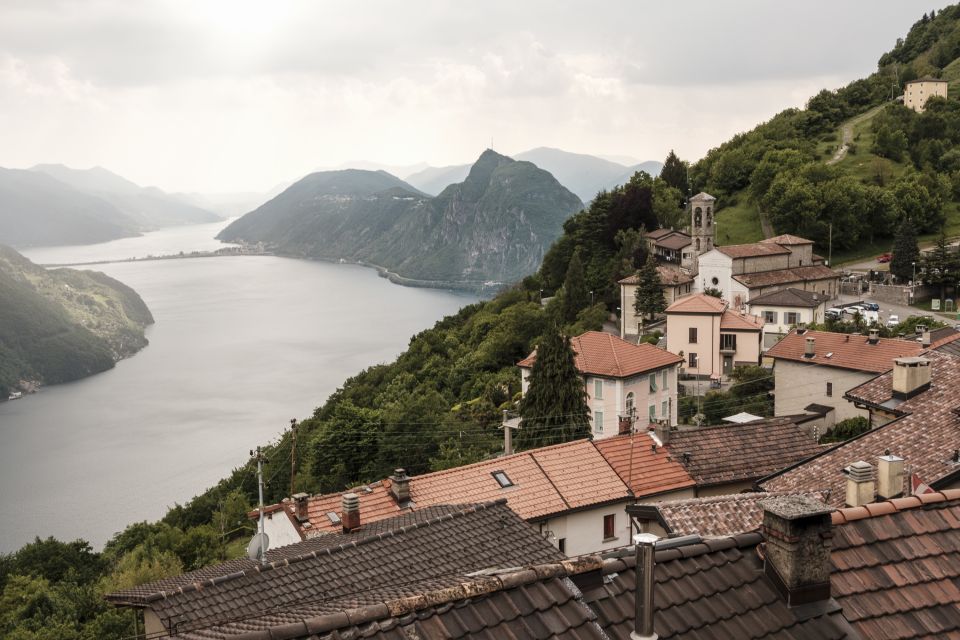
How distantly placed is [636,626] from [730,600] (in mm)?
608

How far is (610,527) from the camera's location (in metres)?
17.1

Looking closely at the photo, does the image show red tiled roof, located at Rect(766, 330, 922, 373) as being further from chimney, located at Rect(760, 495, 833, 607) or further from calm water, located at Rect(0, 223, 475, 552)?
calm water, located at Rect(0, 223, 475, 552)

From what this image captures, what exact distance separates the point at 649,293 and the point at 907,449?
3380 centimetres

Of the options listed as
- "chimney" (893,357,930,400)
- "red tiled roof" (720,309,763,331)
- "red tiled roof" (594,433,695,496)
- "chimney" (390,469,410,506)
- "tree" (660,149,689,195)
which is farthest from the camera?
"tree" (660,149,689,195)

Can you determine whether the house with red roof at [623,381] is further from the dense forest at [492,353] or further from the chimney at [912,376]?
the chimney at [912,376]

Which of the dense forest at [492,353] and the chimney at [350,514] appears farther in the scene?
the dense forest at [492,353]

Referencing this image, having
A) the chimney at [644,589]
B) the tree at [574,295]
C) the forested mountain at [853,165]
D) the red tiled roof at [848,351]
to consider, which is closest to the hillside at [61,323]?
the tree at [574,295]

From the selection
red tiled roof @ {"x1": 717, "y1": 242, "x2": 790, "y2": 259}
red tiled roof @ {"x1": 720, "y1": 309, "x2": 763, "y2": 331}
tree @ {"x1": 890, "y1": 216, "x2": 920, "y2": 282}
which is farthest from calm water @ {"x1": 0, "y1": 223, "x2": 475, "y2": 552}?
tree @ {"x1": 890, "y1": 216, "x2": 920, "y2": 282}

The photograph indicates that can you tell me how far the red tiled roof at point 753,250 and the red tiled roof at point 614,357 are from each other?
16.0 m

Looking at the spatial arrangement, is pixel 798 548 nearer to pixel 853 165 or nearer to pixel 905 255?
pixel 905 255

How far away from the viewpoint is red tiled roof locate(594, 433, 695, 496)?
1719 centimetres

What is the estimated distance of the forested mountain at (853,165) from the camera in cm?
5722

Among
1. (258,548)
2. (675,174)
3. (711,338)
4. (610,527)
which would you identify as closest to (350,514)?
(258,548)

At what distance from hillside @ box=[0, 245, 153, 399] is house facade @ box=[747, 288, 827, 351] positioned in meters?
98.8
